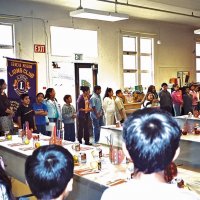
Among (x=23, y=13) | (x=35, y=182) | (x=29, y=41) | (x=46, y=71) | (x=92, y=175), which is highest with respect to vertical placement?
(x=23, y=13)

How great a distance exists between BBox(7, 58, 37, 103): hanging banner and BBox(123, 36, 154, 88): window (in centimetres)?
358

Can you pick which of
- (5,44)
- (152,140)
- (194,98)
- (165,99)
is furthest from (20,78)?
(152,140)

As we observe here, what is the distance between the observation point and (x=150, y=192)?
1208 millimetres

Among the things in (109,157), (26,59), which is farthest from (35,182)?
(26,59)

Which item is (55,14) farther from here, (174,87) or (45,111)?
(174,87)

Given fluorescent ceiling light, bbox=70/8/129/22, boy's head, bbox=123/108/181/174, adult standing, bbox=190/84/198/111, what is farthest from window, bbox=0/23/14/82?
boy's head, bbox=123/108/181/174

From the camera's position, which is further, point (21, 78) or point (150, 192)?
point (21, 78)

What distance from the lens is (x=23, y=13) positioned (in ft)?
26.7

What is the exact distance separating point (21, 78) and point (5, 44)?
966 millimetres

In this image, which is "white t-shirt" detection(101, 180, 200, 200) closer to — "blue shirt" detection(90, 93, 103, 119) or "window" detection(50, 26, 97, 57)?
"blue shirt" detection(90, 93, 103, 119)

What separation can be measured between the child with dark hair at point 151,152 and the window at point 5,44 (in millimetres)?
7132

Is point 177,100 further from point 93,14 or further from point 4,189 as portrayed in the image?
point 4,189

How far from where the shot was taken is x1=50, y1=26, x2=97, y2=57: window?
29.4ft

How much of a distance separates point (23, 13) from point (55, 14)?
0.95 m
